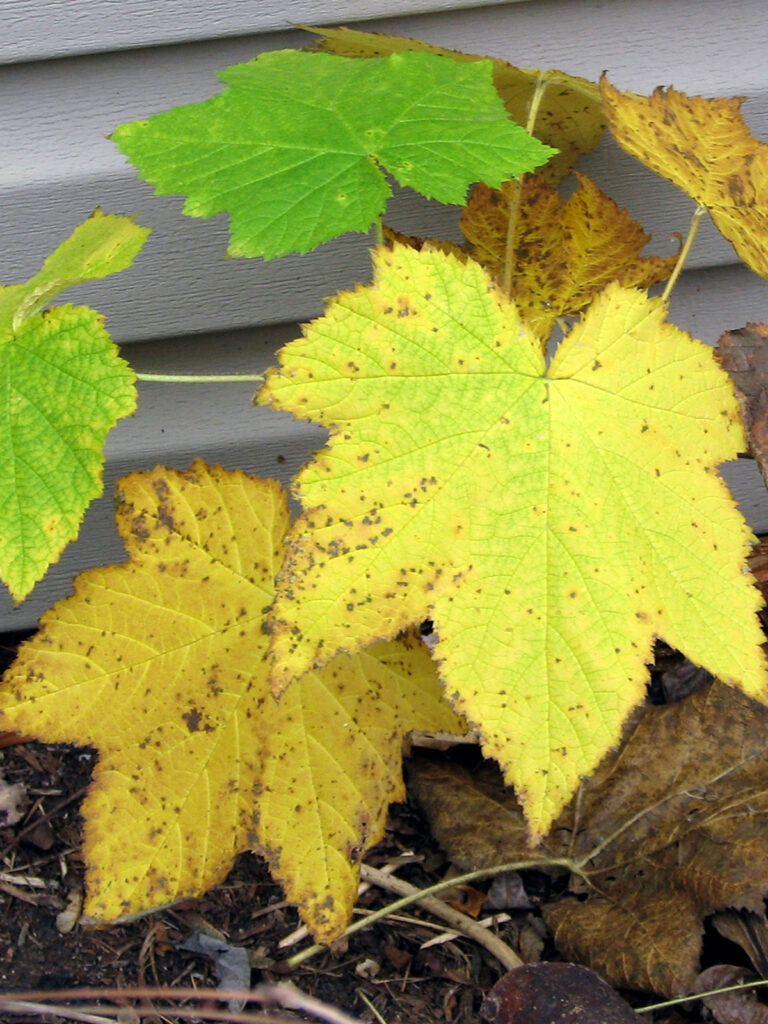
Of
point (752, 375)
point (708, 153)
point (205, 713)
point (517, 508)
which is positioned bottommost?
point (205, 713)

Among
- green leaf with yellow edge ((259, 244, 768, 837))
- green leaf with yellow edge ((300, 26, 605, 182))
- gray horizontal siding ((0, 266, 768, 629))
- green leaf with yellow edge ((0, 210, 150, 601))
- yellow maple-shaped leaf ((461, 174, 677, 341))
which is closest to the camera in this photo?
green leaf with yellow edge ((259, 244, 768, 837))

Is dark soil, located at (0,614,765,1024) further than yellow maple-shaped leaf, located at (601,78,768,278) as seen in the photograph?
Yes

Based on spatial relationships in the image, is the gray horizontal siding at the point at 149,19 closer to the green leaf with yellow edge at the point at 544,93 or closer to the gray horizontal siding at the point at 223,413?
the green leaf with yellow edge at the point at 544,93

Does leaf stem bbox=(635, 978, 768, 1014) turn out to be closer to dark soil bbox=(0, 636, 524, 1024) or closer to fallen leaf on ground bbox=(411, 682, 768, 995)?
fallen leaf on ground bbox=(411, 682, 768, 995)

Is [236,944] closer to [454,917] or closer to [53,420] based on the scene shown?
[454,917]

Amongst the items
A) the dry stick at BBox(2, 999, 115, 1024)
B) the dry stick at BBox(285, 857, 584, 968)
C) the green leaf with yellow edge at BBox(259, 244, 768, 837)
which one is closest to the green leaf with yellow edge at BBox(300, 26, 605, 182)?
the green leaf with yellow edge at BBox(259, 244, 768, 837)

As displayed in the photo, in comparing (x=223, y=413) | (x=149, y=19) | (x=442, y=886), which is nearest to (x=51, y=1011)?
(x=442, y=886)
